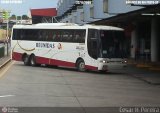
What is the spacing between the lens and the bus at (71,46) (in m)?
31.3

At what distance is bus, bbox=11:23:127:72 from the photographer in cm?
3130

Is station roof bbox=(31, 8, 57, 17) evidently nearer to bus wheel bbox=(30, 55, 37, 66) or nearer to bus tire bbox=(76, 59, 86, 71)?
bus wheel bbox=(30, 55, 37, 66)

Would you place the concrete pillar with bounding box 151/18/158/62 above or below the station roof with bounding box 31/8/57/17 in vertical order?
below

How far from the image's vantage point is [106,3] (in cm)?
3688

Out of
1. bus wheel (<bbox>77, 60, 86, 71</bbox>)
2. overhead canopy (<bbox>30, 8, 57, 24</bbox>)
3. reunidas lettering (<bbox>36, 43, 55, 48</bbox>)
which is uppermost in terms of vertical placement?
overhead canopy (<bbox>30, 8, 57, 24</bbox>)

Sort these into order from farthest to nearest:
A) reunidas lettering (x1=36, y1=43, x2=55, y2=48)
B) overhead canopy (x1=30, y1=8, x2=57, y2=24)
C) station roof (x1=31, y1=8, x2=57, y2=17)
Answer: overhead canopy (x1=30, y1=8, x2=57, y2=24) < station roof (x1=31, y1=8, x2=57, y2=17) < reunidas lettering (x1=36, y1=43, x2=55, y2=48)

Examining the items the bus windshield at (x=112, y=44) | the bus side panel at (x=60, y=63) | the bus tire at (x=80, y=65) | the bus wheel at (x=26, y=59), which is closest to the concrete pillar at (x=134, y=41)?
the bus wheel at (x=26, y=59)

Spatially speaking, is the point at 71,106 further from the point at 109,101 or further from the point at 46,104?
the point at 109,101

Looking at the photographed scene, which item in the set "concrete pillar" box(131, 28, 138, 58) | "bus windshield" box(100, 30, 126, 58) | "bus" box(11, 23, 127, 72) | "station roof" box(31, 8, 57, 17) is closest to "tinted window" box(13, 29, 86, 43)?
"bus" box(11, 23, 127, 72)

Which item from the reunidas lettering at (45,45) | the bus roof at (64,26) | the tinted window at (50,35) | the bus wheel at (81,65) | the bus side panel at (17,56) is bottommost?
the bus wheel at (81,65)

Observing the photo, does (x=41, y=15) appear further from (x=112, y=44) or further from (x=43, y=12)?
(x=112, y=44)

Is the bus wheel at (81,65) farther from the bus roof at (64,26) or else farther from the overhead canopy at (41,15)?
the overhead canopy at (41,15)

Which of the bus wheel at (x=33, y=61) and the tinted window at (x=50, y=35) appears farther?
the bus wheel at (x=33, y=61)

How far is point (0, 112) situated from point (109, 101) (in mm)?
4508
